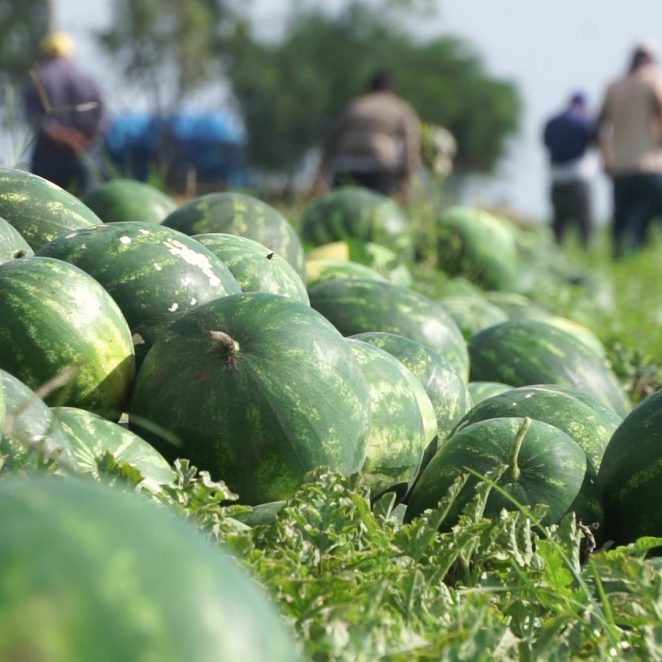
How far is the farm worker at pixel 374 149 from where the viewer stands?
456 inches

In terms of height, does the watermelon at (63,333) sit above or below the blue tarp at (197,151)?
above

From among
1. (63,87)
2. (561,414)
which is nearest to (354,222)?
(561,414)

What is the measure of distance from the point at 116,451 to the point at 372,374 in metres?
0.69

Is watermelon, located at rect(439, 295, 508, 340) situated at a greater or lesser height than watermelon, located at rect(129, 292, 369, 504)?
lesser

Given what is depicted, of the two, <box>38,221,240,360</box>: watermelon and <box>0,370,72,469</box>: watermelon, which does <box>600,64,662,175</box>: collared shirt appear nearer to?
<box>38,221,240,360</box>: watermelon

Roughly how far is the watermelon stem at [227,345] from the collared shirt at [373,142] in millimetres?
9008

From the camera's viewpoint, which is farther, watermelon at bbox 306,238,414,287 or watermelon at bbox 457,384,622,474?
watermelon at bbox 306,238,414,287

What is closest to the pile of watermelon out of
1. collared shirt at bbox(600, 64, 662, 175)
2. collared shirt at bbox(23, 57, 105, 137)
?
collared shirt at bbox(23, 57, 105, 137)

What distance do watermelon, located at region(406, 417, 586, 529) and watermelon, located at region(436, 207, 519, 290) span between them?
4.25 metres

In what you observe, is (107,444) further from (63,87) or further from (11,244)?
(63,87)

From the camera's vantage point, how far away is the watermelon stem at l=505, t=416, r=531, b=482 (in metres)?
2.63

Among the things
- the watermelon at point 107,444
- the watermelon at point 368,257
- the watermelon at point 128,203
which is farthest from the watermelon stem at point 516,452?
the watermelon at point 368,257

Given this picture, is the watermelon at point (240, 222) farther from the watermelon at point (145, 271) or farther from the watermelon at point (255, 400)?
the watermelon at point (255, 400)

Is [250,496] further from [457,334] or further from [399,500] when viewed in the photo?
[457,334]
